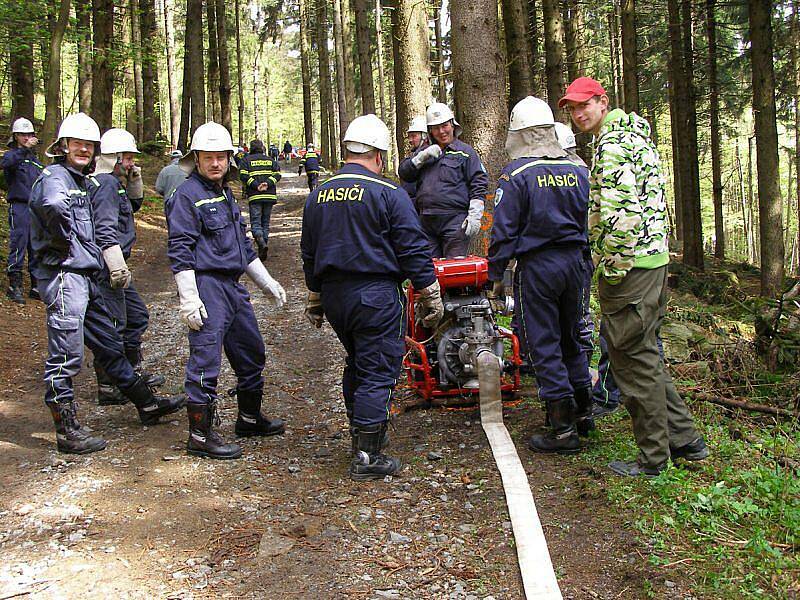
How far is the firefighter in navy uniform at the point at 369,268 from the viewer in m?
5.27

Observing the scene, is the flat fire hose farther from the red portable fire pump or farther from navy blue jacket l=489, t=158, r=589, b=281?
navy blue jacket l=489, t=158, r=589, b=281

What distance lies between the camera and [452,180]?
794 centimetres

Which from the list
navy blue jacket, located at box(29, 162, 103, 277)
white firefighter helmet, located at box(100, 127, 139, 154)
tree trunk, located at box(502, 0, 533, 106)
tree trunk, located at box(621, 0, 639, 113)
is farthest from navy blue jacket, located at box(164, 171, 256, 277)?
tree trunk, located at box(621, 0, 639, 113)

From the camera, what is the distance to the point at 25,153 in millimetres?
10812

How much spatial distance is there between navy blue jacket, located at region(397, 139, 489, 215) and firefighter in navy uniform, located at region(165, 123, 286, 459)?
2595 millimetres

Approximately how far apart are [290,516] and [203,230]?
90.2 inches

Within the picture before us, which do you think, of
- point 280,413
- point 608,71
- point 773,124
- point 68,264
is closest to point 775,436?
point 280,413

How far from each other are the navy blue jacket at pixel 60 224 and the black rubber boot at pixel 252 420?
64.5 inches

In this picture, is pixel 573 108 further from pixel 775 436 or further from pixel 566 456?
pixel 775 436

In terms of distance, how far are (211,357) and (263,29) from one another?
108 ft

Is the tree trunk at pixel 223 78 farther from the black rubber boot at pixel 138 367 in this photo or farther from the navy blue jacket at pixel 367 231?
the navy blue jacket at pixel 367 231

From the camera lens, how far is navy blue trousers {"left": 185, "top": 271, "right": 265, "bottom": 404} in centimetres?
562

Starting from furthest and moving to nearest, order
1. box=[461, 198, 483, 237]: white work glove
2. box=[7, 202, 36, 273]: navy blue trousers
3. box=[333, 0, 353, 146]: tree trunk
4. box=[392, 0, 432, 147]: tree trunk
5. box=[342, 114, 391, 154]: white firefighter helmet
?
box=[333, 0, 353, 146]: tree trunk < box=[392, 0, 432, 147]: tree trunk < box=[7, 202, 36, 273]: navy blue trousers < box=[461, 198, 483, 237]: white work glove < box=[342, 114, 391, 154]: white firefighter helmet

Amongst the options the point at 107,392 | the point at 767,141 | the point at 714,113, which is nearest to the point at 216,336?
the point at 107,392
